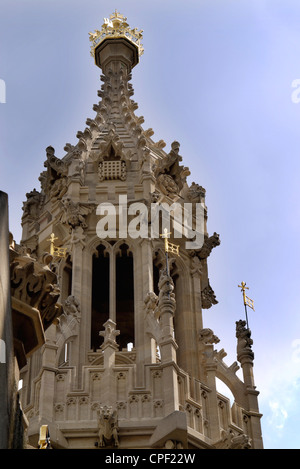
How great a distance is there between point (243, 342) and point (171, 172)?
711 cm

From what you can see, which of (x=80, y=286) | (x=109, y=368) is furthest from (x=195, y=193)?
(x=109, y=368)

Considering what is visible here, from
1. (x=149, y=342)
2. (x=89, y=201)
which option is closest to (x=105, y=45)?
(x=89, y=201)

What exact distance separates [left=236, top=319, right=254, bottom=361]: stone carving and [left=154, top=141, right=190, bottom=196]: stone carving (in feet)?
18.5

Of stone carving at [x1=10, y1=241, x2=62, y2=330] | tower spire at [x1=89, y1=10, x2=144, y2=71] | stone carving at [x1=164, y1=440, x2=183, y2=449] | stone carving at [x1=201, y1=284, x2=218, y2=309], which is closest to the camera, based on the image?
stone carving at [x1=10, y1=241, x2=62, y2=330]

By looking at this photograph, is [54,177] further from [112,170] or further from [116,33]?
[116,33]

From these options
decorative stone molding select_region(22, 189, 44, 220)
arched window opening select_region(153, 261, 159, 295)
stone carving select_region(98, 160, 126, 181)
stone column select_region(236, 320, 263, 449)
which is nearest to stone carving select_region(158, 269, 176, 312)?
arched window opening select_region(153, 261, 159, 295)

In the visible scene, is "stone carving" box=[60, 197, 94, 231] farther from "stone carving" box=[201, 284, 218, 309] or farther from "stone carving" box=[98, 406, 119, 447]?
"stone carving" box=[98, 406, 119, 447]

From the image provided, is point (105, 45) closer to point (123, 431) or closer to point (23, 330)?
point (123, 431)

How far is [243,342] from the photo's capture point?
105 feet

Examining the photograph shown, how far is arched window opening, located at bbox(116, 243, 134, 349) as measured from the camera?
3522 cm

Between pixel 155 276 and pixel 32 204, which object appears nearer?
pixel 155 276

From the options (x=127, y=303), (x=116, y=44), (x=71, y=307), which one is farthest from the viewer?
(x=116, y=44)

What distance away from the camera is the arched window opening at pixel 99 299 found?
1367 inches
